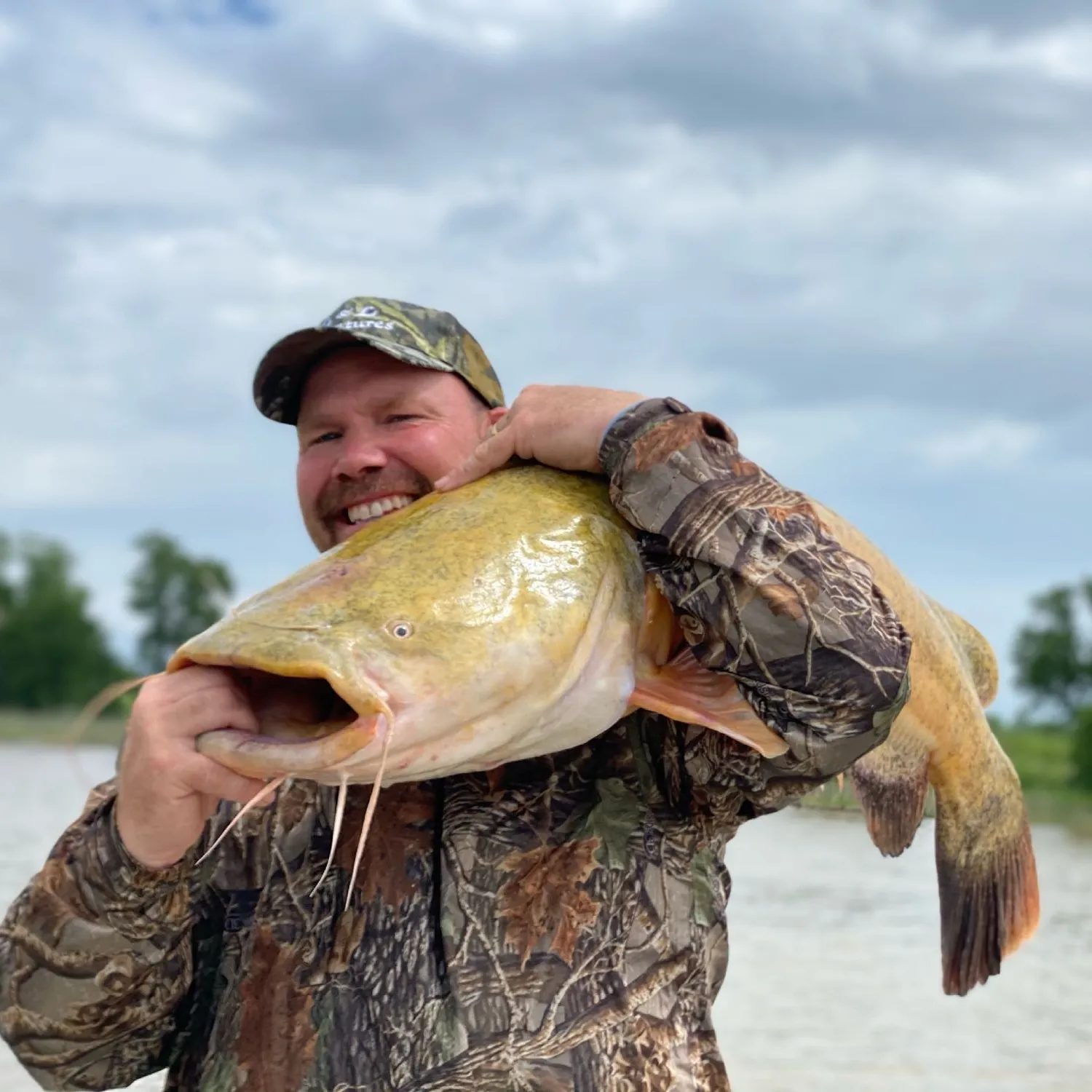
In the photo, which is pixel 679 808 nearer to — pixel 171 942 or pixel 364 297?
pixel 171 942

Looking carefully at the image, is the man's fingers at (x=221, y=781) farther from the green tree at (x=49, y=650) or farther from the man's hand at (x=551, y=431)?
the green tree at (x=49, y=650)

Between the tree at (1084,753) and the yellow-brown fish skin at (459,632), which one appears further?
the tree at (1084,753)

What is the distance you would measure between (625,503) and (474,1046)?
2.90 feet

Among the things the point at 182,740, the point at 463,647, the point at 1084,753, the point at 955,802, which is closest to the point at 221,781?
the point at 182,740

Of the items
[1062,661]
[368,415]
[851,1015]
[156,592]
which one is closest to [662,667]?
[368,415]

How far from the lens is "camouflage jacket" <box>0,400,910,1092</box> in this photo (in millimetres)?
2043

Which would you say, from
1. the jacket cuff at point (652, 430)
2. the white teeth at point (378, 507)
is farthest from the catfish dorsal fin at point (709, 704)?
the white teeth at point (378, 507)

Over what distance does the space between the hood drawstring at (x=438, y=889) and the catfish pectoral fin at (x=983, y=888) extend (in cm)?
116

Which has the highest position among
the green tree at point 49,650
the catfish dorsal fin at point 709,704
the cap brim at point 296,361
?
the green tree at point 49,650

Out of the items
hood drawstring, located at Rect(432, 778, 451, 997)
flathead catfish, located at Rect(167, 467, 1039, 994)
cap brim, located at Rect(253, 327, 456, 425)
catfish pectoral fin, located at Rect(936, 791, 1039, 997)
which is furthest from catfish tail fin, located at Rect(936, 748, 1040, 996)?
cap brim, located at Rect(253, 327, 456, 425)

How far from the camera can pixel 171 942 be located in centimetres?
238

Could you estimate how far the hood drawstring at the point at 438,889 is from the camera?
7.32 feet

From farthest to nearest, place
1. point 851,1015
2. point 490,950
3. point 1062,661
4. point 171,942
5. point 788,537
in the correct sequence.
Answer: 1. point 1062,661
2. point 851,1015
3. point 171,942
4. point 490,950
5. point 788,537

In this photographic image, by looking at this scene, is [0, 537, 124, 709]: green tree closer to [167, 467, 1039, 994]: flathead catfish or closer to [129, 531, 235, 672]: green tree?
[129, 531, 235, 672]: green tree
